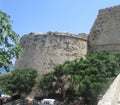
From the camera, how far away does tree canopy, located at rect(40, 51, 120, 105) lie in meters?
23.3

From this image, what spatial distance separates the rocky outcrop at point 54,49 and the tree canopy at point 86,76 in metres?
3.65

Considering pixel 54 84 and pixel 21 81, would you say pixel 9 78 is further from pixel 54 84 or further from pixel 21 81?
pixel 54 84

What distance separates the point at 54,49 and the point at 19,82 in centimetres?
519

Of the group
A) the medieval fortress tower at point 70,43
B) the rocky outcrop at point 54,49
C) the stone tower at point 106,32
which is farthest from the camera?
the rocky outcrop at point 54,49

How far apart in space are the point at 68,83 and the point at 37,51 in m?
5.94

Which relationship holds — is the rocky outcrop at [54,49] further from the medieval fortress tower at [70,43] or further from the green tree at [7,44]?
the green tree at [7,44]

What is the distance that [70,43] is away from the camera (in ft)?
109

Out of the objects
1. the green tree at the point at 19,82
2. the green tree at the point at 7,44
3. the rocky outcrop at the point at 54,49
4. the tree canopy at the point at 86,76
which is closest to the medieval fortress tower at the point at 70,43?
the rocky outcrop at the point at 54,49

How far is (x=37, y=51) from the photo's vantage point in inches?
1335

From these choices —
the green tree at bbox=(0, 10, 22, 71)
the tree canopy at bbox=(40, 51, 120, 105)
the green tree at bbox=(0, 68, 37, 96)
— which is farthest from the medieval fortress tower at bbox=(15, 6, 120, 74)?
the green tree at bbox=(0, 10, 22, 71)

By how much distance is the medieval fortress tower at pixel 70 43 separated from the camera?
33.0 m

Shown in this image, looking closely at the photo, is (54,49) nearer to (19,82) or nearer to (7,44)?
(19,82)

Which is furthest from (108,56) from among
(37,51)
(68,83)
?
(37,51)

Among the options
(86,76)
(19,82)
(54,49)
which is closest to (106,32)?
(54,49)
